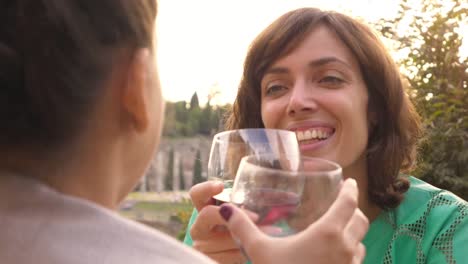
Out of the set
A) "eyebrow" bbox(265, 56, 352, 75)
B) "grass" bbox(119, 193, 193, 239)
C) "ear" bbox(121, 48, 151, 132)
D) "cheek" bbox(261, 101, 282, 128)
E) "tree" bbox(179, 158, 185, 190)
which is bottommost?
"grass" bbox(119, 193, 193, 239)

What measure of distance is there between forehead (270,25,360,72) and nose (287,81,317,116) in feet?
0.38

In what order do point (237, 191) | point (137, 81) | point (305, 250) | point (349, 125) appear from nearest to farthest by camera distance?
point (137, 81) → point (305, 250) → point (237, 191) → point (349, 125)

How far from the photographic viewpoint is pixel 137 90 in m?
0.89

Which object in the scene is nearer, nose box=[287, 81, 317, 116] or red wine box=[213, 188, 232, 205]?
red wine box=[213, 188, 232, 205]

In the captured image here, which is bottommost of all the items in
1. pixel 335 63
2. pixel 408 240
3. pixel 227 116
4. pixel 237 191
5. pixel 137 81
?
pixel 408 240

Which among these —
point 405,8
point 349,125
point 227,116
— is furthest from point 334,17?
point 405,8

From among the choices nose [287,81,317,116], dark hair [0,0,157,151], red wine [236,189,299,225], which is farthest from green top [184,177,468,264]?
dark hair [0,0,157,151]

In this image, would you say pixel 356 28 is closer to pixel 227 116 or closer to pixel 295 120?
pixel 295 120

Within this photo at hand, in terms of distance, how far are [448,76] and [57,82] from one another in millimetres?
3757

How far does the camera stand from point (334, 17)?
2.45 metres

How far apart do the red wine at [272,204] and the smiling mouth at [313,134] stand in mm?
1114

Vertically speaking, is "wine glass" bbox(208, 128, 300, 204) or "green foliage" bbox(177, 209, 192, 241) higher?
"wine glass" bbox(208, 128, 300, 204)

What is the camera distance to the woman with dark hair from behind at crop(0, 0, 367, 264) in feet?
2.53

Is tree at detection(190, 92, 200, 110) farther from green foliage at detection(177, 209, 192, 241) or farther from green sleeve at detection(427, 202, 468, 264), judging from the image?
green sleeve at detection(427, 202, 468, 264)
